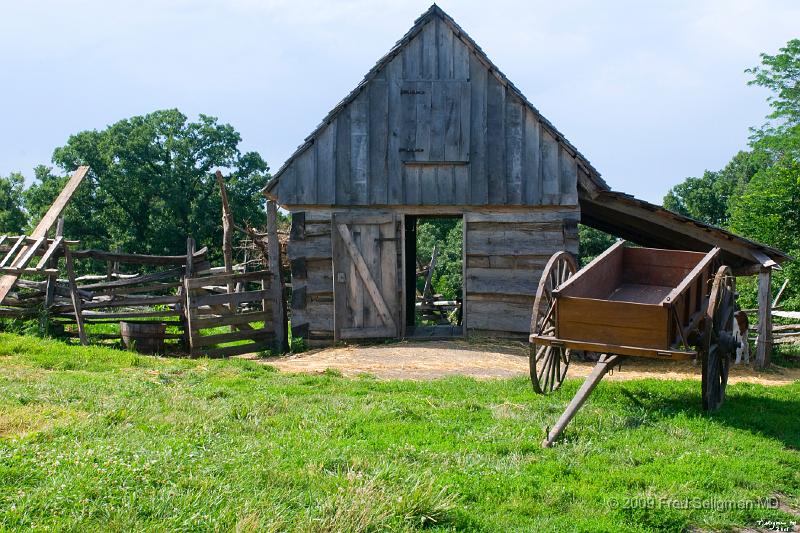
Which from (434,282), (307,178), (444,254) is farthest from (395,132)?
(444,254)

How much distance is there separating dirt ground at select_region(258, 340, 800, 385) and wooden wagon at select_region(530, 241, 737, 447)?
6.01 feet

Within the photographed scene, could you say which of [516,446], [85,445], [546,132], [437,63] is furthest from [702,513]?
[437,63]

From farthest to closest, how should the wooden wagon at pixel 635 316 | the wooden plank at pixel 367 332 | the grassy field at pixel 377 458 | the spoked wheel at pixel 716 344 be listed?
the wooden plank at pixel 367 332 → the spoked wheel at pixel 716 344 → the wooden wagon at pixel 635 316 → the grassy field at pixel 377 458

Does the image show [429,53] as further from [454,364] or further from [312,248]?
[454,364]

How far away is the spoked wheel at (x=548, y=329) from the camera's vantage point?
794 centimetres

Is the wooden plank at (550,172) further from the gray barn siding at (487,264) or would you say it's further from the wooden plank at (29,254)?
the wooden plank at (29,254)

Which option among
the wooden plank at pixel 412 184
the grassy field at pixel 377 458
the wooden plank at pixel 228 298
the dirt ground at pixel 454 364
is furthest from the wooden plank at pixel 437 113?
the grassy field at pixel 377 458

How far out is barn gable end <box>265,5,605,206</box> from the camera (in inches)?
533

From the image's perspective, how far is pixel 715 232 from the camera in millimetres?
12398

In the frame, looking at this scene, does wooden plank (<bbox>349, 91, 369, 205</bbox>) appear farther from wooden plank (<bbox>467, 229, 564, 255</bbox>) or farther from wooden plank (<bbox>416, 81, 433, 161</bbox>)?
wooden plank (<bbox>467, 229, 564, 255</bbox>)

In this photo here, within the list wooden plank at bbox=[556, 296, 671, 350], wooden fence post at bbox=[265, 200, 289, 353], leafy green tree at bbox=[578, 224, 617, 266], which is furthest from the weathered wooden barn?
leafy green tree at bbox=[578, 224, 617, 266]

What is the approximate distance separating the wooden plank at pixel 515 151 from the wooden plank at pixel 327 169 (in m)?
3.07

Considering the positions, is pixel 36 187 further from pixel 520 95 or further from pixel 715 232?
pixel 715 232

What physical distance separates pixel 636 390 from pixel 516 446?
321 centimetres
